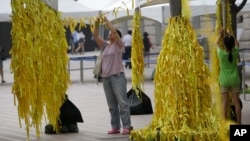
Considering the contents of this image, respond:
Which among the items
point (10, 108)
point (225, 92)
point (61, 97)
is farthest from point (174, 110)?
point (10, 108)

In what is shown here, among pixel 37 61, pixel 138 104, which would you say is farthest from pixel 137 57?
pixel 37 61

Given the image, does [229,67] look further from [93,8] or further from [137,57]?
[93,8]

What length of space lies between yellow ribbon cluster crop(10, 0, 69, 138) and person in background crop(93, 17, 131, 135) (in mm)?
724

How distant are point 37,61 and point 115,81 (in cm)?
126

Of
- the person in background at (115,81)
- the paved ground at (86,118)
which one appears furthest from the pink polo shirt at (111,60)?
the paved ground at (86,118)

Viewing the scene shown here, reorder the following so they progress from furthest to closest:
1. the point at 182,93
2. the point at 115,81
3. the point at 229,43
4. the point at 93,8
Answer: the point at 93,8 < the point at 115,81 < the point at 229,43 < the point at 182,93

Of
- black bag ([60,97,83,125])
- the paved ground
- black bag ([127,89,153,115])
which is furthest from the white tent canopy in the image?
black bag ([60,97,83,125])

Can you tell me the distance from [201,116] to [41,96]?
9.16 ft

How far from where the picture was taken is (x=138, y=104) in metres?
14.4

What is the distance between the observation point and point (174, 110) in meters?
9.30

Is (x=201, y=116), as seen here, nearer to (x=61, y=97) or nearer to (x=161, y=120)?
(x=161, y=120)

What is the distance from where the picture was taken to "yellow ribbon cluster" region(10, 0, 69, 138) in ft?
35.1

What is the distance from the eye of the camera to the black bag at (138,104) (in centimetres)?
1434

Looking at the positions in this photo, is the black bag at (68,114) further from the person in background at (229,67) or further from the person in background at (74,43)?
the person in background at (74,43)
